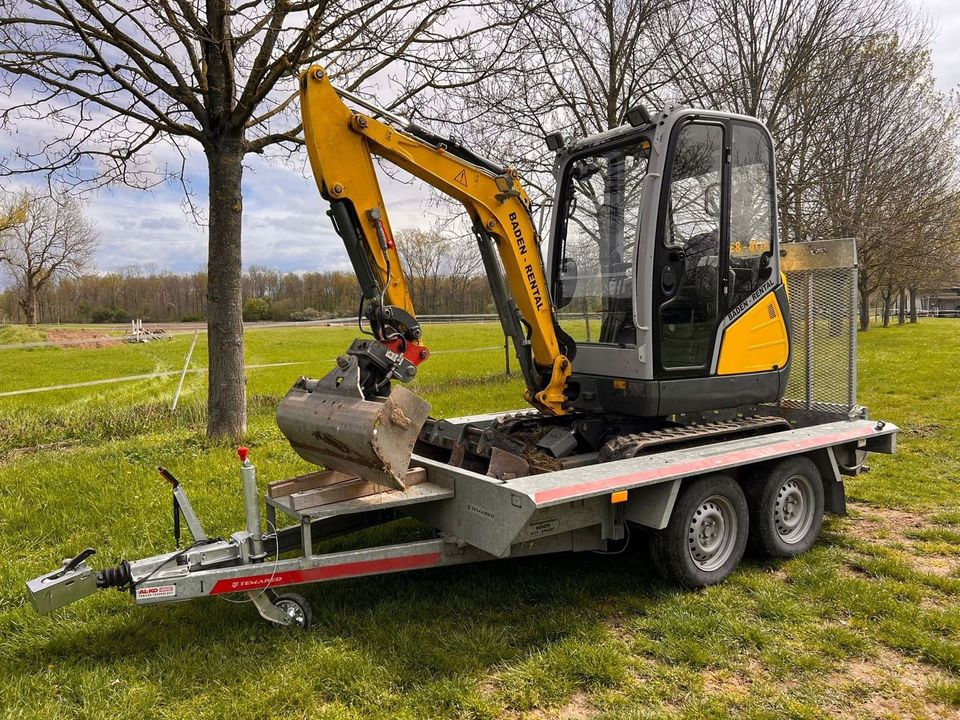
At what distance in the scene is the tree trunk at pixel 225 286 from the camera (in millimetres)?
8531

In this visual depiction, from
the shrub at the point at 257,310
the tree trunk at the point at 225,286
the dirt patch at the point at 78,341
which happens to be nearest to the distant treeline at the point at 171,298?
the shrub at the point at 257,310

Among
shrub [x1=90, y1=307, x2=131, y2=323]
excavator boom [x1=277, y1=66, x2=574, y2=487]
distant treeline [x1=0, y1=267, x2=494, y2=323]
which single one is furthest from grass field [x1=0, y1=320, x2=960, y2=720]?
shrub [x1=90, y1=307, x2=131, y2=323]

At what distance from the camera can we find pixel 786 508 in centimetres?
555

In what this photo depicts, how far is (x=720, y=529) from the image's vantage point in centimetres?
504

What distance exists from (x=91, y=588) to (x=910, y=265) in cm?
2775

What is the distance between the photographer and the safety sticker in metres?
3.64

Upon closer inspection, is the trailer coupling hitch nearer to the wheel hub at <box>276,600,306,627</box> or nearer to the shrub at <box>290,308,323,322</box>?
the wheel hub at <box>276,600,306,627</box>

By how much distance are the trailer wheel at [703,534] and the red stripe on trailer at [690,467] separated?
0.20 m

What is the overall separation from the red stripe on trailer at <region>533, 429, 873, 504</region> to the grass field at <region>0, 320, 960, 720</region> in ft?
2.90

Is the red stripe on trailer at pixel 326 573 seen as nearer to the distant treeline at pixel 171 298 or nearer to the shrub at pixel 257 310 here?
the distant treeline at pixel 171 298

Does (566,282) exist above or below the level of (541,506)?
above

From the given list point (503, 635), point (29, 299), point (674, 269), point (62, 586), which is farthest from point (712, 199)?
point (29, 299)

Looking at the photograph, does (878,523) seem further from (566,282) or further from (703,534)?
(566,282)

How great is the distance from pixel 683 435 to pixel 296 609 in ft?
9.64
